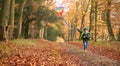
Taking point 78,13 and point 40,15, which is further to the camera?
point 78,13

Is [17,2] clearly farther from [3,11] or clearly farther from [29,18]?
[3,11]

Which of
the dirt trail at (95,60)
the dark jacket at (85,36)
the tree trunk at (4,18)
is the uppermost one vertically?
the tree trunk at (4,18)

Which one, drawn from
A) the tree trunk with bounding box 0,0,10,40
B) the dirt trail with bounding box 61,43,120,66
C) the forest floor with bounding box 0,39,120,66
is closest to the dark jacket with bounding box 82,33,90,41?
the forest floor with bounding box 0,39,120,66

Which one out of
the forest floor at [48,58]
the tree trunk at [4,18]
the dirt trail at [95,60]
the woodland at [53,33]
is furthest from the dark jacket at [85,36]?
the tree trunk at [4,18]

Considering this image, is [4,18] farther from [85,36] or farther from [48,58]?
[48,58]

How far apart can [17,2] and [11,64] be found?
1909 cm

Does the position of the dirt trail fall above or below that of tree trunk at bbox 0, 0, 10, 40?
below

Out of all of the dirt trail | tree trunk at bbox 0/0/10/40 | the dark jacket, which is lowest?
the dirt trail

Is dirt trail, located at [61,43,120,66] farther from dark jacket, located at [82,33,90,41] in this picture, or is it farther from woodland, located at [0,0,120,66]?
dark jacket, located at [82,33,90,41]

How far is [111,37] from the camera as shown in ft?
86.2

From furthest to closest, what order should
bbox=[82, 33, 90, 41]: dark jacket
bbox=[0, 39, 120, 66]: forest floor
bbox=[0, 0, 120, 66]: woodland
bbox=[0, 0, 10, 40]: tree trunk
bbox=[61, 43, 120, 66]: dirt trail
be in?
1. bbox=[0, 0, 10, 40]: tree trunk
2. bbox=[82, 33, 90, 41]: dark jacket
3. bbox=[0, 0, 120, 66]: woodland
4. bbox=[61, 43, 120, 66]: dirt trail
5. bbox=[0, 39, 120, 66]: forest floor

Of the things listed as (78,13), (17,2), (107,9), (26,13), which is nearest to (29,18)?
(26,13)

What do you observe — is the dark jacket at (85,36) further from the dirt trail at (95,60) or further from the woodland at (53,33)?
the dirt trail at (95,60)

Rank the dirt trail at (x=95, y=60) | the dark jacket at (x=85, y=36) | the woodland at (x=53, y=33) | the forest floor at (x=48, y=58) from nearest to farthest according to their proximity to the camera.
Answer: the forest floor at (x=48, y=58), the dirt trail at (x=95, y=60), the woodland at (x=53, y=33), the dark jacket at (x=85, y=36)
